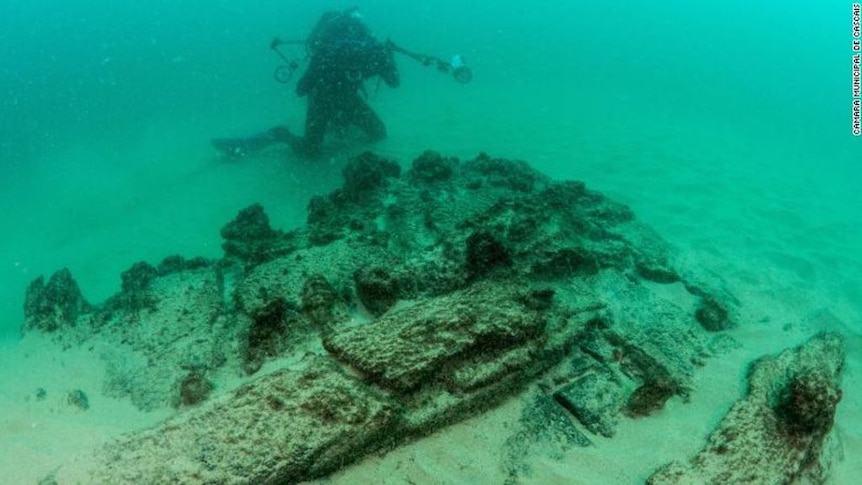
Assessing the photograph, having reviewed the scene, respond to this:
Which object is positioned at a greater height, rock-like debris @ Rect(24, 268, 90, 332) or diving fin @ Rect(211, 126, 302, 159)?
diving fin @ Rect(211, 126, 302, 159)

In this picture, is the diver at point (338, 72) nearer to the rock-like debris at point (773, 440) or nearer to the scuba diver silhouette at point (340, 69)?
the scuba diver silhouette at point (340, 69)

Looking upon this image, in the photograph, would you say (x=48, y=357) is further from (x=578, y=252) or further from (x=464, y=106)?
(x=464, y=106)

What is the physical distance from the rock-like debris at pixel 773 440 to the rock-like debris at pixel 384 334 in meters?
0.03

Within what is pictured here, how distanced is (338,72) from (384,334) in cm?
826

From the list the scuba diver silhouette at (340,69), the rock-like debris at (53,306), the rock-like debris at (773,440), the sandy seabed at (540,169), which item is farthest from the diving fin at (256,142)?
the rock-like debris at (773,440)

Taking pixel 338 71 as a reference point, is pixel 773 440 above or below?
below

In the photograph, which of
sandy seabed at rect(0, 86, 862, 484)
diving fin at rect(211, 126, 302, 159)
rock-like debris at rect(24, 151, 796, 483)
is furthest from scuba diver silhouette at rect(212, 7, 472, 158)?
rock-like debris at rect(24, 151, 796, 483)

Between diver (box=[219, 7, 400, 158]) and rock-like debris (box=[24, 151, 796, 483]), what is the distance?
17.8ft

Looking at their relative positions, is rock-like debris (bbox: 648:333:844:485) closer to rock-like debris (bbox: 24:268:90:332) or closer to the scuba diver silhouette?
A: rock-like debris (bbox: 24:268:90:332)

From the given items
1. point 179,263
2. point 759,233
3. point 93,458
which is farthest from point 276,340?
point 759,233

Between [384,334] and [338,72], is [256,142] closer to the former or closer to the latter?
[338,72]

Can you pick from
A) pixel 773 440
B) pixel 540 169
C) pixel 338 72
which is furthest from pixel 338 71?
pixel 773 440

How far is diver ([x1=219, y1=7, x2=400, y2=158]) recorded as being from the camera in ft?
32.6

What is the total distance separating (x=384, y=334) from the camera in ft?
9.52
